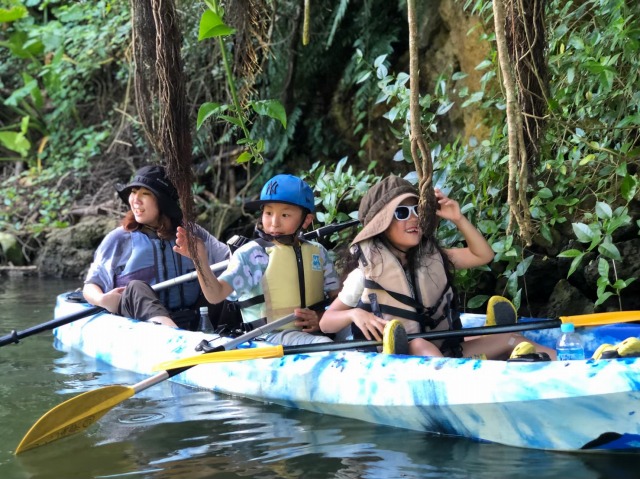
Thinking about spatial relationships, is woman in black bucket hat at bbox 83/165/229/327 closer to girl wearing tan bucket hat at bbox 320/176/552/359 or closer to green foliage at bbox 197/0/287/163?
green foliage at bbox 197/0/287/163

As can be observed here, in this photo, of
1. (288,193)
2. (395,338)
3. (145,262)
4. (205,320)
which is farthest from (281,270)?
(145,262)

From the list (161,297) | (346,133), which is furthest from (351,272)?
(346,133)

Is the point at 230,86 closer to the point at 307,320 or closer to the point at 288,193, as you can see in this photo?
the point at 288,193

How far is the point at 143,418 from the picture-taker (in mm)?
4137

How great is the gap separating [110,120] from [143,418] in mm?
8261

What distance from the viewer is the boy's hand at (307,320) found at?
4.52 m

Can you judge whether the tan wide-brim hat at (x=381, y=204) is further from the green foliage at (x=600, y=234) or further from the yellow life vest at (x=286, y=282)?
the green foliage at (x=600, y=234)

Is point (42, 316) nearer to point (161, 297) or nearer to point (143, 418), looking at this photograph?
point (161, 297)

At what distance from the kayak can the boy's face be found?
0.57 metres

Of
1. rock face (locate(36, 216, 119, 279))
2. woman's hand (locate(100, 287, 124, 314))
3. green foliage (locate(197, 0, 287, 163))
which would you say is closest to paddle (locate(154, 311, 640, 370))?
green foliage (locate(197, 0, 287, 163))

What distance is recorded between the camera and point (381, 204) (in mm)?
4059

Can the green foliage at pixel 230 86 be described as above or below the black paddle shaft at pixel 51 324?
above

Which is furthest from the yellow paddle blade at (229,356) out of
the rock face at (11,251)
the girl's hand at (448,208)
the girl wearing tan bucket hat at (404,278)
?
the rock face at (11,251)

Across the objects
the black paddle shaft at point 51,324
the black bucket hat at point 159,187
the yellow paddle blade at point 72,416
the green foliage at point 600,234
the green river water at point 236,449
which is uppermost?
the black bucket hat at point 159,187
